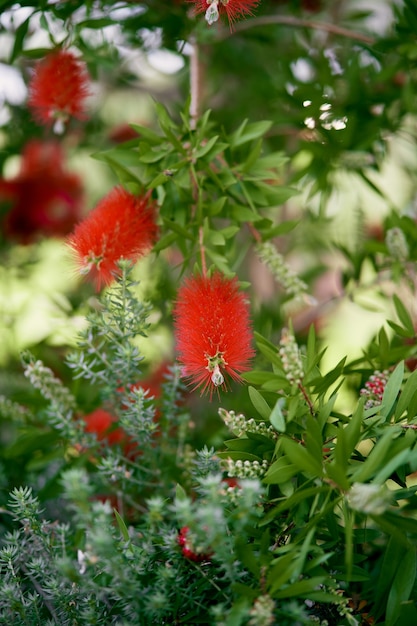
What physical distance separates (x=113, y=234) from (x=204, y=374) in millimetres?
154

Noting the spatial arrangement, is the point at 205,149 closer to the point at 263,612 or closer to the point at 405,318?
the point at 405,318

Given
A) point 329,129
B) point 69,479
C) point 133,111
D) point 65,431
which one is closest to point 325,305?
point 329,129

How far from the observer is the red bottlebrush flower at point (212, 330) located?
0.48 metres

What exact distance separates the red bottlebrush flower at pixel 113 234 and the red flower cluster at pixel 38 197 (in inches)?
19.0

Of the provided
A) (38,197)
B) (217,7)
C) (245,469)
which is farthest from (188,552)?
(38,197)

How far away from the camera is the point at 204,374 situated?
1.68 ft

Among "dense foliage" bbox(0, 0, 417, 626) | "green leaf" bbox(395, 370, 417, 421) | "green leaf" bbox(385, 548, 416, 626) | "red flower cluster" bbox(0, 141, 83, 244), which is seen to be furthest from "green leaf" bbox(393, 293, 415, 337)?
"red flower cluster" bbox(0, 141, 83, 244)

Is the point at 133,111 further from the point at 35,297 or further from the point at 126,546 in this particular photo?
the point at 126,546

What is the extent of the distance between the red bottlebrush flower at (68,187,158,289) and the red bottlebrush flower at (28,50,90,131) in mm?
138

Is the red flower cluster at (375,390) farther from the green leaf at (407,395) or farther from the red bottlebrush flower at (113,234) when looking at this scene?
the red bottlebrush flower at (113,234)

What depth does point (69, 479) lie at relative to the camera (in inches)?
14.5

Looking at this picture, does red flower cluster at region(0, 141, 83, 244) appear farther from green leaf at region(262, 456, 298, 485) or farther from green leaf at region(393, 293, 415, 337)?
green leaf at region(262, 456, 298, 485)

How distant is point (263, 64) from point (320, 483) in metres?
0.92

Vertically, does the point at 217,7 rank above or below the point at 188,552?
above
